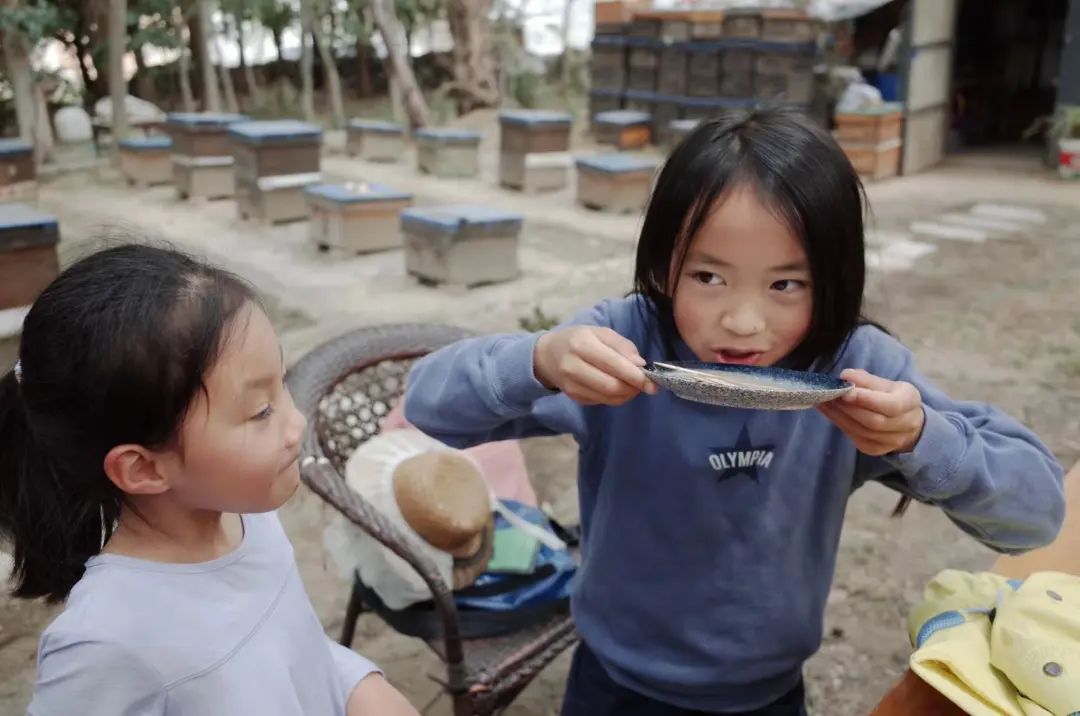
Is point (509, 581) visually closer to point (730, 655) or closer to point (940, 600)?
point (730, 655)

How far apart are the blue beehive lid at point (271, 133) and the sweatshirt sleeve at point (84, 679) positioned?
7.98 metres

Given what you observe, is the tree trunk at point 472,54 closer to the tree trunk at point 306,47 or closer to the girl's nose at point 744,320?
the tree trunk at point 306,47

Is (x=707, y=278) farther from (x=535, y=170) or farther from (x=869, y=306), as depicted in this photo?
(x=535, y=170)

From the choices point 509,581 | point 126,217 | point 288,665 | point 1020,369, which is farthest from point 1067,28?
point 288,665

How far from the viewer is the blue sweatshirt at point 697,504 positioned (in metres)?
1.44

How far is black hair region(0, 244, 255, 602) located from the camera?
115 cm

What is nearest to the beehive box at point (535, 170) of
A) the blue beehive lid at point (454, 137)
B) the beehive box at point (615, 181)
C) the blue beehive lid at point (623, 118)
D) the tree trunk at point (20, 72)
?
the blue beehive lid at point (454, 137)

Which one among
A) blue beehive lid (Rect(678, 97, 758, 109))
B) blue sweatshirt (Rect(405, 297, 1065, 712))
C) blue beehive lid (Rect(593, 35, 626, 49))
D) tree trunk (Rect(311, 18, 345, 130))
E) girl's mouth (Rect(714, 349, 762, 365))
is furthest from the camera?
tree trunk (Rect(311, 18, 345, 130))

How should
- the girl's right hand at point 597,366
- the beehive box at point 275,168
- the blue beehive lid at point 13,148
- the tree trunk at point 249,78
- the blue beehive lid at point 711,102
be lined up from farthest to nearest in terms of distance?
the tree trunk at point 249,78, the blue beehive lid at point 711,102, the blue beehive lid at point 13,148, the beehive box at point 275,168, the girl's right hand at point 597,366

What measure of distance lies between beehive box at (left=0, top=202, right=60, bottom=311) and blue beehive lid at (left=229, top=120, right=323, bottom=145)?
3305mm

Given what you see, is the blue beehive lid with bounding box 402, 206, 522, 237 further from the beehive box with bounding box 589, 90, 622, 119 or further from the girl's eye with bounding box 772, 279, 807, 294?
the beehive box with bounding box 589, 90, 622, 119

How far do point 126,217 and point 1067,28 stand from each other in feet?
33.7

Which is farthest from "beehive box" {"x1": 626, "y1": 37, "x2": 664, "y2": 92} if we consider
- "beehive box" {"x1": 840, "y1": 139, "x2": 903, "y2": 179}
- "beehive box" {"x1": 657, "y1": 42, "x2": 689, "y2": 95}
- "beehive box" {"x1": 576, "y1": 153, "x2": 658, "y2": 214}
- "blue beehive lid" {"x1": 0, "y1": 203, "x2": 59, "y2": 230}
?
"blue beehive lid" {"x1": 0, "y1": 203, "x2": 59, "y2": 230}

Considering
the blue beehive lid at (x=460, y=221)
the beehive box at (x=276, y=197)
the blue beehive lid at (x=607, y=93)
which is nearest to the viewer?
the blue beehive lid at (x=460, y=221)
